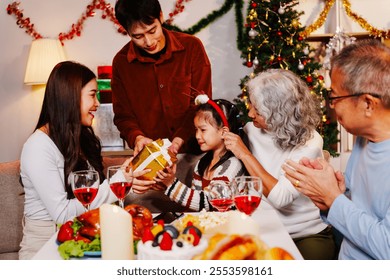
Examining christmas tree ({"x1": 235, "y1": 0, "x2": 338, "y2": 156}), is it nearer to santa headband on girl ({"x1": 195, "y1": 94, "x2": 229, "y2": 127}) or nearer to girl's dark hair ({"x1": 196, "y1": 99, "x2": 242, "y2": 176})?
girl's dark hair ({"x1": 196, "y1": 99, "x2": 242, "y2": 176})

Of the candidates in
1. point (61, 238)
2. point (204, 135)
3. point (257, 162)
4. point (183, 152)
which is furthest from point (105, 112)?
point (61, 238)

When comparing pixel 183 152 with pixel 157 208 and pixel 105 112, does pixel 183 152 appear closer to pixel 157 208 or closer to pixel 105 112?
pixel 157 208

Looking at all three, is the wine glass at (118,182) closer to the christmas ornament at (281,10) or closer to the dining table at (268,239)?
the dining table at (268,239)

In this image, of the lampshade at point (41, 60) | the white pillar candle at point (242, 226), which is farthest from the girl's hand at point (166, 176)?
the lampshade at point (41, 60)

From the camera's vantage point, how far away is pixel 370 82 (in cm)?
128

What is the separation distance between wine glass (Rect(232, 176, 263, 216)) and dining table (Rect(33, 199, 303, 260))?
3.4 inches

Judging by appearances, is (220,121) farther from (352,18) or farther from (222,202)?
(352,18)

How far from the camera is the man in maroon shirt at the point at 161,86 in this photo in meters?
2.40

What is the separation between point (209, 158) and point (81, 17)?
256 centimetres

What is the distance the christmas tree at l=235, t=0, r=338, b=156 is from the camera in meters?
3.61

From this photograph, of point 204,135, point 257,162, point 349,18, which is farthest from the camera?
point 349,18

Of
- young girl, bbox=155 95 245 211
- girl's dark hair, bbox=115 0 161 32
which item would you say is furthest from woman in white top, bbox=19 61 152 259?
girl's dark hair, bbox=115 0 161 32

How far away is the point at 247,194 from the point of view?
1316mm
